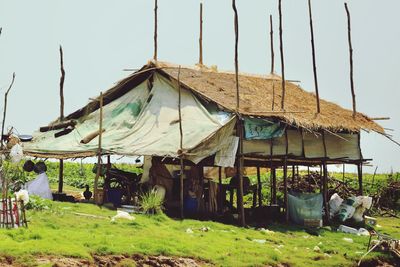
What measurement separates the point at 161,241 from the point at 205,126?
6439 millimetres

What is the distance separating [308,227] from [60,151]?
786 cm

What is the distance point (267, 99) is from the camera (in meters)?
23.1

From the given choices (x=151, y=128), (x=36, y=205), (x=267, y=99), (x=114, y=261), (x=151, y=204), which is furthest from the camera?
(x=267, y=99)

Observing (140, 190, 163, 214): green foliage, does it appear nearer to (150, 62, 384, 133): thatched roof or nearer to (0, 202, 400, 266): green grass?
(0, 202, 400, 266): green grass

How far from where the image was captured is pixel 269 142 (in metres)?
21.6

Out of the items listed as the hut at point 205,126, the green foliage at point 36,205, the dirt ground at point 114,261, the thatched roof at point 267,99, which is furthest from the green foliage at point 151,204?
the dirt ground at point 114,261

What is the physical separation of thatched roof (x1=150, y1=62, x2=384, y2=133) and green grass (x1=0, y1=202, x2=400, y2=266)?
3654mm

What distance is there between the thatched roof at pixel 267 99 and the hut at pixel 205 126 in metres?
0.04

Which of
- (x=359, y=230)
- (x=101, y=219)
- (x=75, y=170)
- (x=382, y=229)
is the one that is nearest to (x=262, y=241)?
(x=101, y=219)

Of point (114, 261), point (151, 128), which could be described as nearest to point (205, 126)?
point (151, 128)

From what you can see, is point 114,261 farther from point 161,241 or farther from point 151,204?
point 151,204

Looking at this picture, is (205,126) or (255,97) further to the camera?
(255,97)

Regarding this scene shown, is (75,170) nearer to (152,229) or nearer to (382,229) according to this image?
(382,229)

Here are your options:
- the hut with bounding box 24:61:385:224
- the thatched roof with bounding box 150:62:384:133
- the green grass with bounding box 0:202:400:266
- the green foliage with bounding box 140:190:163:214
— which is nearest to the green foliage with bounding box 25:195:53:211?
the green grass with bounding box 0:202:400:266
